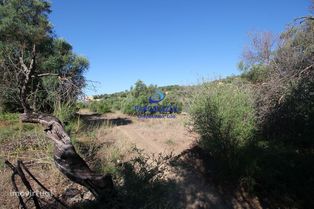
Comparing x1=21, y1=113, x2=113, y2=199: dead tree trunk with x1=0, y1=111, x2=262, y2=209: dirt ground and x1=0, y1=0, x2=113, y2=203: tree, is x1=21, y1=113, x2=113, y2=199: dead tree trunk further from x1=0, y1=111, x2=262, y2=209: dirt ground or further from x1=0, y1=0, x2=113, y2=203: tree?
x1=0, y1=111, x2=262, y2=209: dirt ground

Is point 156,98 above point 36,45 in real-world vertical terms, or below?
below

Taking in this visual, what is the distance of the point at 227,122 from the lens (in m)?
6.30

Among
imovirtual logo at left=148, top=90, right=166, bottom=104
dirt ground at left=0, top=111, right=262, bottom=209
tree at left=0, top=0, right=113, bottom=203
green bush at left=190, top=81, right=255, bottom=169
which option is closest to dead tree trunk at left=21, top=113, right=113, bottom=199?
tree at left=0, top=0, right=113, bottom=203

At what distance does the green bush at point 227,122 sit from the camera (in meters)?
6.33

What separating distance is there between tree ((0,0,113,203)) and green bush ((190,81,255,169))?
3628mm

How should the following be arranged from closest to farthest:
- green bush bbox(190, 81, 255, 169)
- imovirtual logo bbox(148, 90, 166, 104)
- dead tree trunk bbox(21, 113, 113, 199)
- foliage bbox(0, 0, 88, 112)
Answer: dead tree trunk bbox(21, 113, 113, 199), green bush bbox(190, 81, 255, 169), foliage bbox(0, 0, 88, 112), imovirtual logo bbox(148, 90, 166, 104)

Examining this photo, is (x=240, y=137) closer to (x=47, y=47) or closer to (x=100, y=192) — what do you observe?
(x=100, y=192)

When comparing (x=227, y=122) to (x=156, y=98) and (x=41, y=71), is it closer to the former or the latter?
(x=41, y=71)

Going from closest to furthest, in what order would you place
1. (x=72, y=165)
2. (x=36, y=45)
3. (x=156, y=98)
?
(x=72, y=165)
(x=36, y=45)
(x=156, y=98)

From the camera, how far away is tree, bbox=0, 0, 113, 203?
2.95m

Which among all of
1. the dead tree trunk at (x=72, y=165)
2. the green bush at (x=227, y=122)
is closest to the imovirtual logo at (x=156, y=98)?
the green bush at (x=227, y=122)

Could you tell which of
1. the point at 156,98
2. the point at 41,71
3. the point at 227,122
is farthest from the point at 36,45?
the point at 156,98

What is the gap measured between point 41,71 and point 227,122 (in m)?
7.29

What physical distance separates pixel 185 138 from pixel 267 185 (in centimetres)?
356
